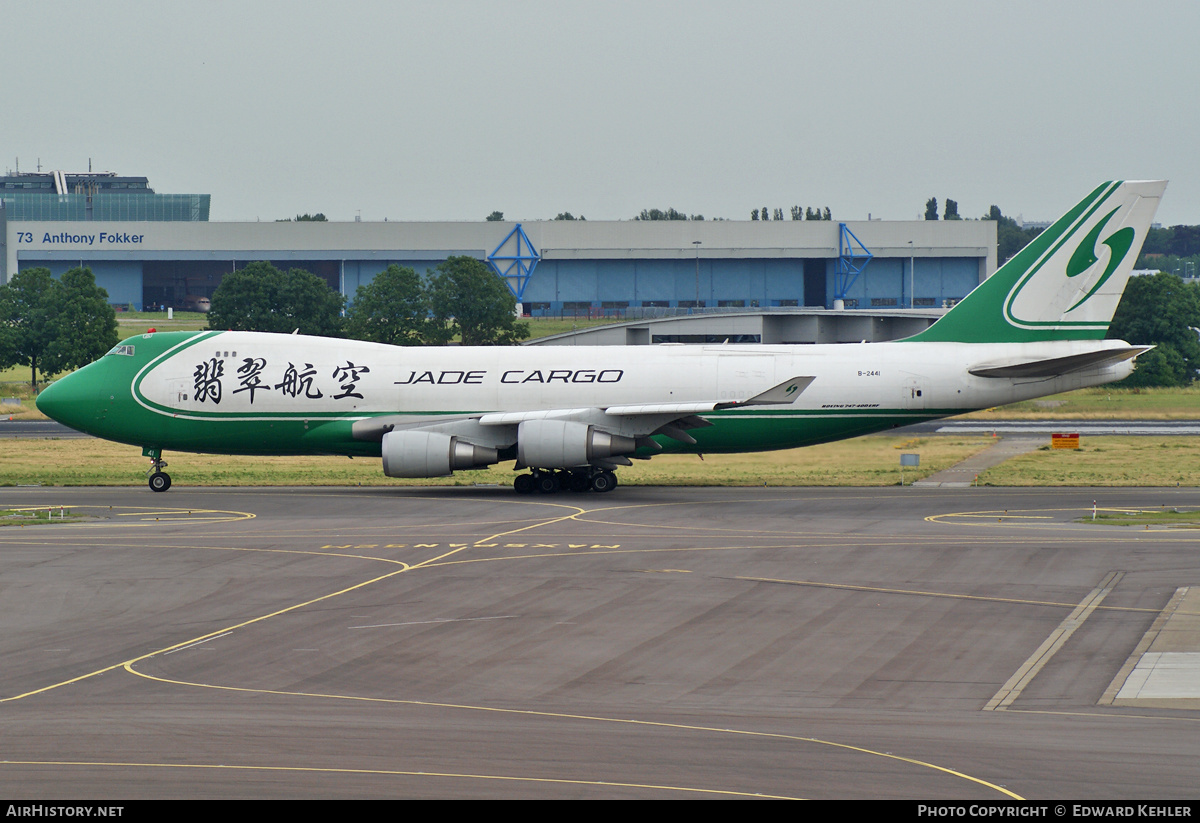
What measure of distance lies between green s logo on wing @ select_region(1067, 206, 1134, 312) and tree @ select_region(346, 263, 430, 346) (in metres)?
64.8

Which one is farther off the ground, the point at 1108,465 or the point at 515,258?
the point at 515,258

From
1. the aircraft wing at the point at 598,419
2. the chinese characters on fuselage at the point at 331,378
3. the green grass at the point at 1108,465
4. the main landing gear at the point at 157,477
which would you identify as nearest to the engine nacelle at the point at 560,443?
the aircraft wing at the point at 598,419

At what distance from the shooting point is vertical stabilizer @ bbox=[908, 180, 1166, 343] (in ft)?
138

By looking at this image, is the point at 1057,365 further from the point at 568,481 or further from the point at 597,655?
the point at 597,655

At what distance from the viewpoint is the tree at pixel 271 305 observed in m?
105

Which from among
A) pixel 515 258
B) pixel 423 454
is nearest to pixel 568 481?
pixel 423 454

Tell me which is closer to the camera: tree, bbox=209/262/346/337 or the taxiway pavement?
the taxiway pavement

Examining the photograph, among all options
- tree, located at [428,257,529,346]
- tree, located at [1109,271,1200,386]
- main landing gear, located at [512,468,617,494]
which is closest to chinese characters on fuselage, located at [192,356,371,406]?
main landing gear, located at [512,468,617,494]

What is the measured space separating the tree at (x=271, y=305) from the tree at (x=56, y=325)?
36.6 feet

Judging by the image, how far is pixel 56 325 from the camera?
302 feet

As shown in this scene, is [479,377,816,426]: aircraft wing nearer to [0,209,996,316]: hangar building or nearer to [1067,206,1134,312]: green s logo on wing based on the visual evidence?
[1067,206,1134,312]: green s logo on wing

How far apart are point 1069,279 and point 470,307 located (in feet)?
219

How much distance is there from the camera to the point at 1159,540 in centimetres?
3133

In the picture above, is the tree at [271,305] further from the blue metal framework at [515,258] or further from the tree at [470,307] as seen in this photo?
the blue metal framework at [515,258]
